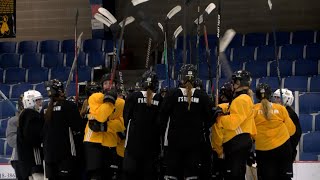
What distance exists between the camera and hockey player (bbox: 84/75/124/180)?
6.02 metres

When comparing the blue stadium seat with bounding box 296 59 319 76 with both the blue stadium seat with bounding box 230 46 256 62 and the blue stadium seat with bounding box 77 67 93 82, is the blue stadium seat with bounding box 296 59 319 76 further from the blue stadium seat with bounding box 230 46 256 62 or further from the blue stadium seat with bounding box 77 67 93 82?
the blue stadium seat with bounding box 77 67 93 82

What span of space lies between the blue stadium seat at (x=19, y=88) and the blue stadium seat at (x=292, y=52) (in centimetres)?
436

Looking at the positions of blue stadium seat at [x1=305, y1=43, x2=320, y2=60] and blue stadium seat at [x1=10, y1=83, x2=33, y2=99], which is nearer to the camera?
blue stadium seat at [x1=305, y1=43, x2=320, y2=60]

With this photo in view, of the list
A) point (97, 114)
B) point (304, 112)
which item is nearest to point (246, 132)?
point (97, 114)

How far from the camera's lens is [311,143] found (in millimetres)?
8484

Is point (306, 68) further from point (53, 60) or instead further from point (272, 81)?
point (53, 60)

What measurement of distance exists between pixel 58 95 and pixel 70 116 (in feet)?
0.77

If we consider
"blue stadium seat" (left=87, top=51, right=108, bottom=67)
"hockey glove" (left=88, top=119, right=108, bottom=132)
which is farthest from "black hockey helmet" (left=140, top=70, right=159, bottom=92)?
"blue stadium seat" (left=87, top=51, right=108, bottom=67)

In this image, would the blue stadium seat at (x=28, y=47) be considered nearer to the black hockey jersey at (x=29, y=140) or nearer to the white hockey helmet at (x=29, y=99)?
the white hockey helmet at (x=29, y=99)

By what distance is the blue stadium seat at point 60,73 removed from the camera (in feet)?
38.9

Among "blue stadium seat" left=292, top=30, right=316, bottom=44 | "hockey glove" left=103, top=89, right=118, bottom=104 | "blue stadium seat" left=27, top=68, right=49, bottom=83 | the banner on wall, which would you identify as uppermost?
the banner on wall

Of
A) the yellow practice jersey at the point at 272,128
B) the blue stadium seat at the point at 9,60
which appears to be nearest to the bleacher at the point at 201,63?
the blue stadium seat at the point at 9,60

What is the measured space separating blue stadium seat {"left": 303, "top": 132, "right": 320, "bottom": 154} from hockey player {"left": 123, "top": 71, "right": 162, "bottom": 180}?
10.3 ft

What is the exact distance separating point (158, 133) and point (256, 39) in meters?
6.65
